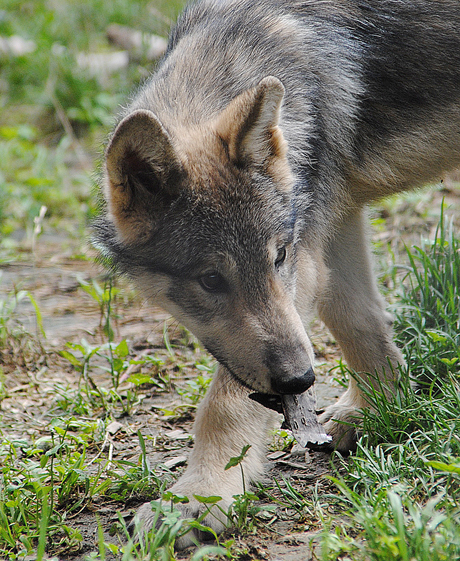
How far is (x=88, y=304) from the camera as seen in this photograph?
18.5 ft

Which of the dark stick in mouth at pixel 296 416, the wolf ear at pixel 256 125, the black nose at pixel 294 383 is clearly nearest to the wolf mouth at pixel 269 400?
the dark stick in mouth at pixel 296 416

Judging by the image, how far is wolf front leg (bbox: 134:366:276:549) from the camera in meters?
3.24

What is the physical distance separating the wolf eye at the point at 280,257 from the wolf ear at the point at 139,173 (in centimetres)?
57

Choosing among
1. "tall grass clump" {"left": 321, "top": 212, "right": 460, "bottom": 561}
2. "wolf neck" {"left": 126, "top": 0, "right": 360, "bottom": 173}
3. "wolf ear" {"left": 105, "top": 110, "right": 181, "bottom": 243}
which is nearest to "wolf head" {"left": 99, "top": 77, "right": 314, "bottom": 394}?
"wolf ear" {"left": 105, "top": 110, "right": 181, "bottom": 243}

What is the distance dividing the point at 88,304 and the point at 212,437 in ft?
8.42

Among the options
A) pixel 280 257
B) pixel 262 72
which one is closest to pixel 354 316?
pixel 280 257

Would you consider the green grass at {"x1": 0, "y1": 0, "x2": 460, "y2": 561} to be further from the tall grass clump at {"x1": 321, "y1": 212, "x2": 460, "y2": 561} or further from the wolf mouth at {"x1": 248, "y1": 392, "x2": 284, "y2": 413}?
the wolf mouth at {"x1": 248, "y1": 392, "x2": 284, "y2": 413}

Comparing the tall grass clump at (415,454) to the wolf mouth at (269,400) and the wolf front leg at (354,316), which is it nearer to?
the wolf front leg at (354,316)

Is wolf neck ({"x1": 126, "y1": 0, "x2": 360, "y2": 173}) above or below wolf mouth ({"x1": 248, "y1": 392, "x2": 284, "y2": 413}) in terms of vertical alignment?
above

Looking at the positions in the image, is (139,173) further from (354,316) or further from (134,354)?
(134,354)

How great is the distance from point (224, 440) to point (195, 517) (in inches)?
16.8

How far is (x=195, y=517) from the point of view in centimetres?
309

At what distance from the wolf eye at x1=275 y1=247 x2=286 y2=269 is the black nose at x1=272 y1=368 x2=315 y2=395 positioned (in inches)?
21.8

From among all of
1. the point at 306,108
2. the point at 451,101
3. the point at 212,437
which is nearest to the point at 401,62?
the point at 451,101
